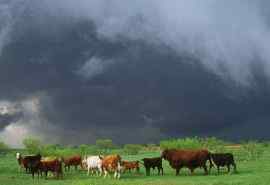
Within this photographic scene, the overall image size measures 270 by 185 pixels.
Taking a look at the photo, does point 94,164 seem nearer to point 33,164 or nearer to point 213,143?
point 33,164

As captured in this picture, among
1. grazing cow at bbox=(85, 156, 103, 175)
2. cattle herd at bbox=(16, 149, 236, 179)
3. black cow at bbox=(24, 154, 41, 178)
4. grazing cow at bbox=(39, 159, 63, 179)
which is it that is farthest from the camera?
grazing cow at bbox=(85, 156, 103, 175)

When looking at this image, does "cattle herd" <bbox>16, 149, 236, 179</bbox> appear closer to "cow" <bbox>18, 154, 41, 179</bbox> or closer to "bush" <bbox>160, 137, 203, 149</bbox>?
"cow" <bbox>18, 154, 41, 179</bbox>

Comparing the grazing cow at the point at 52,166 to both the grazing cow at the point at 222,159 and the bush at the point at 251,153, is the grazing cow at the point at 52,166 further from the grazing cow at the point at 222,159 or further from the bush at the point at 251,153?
the bush at the point at 251,153

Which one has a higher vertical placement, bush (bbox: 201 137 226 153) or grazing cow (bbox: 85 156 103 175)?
bush (bbox: 201 137 226 153)

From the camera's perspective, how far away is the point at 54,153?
7288 cm

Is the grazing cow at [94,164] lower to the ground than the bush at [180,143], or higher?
lower

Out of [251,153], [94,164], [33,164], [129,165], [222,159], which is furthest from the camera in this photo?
[251,153]

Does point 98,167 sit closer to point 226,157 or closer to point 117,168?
point 117,168

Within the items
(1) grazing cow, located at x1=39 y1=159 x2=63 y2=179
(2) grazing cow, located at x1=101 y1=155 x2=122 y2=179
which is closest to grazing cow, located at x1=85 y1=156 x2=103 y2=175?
(2) grazing cow, located at x1=101 y1=155 x2=122 y2=179

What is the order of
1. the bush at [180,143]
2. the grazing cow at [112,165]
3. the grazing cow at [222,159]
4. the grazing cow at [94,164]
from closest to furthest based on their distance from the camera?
the grazing cow at [112,165], the grazing cow at [222,159], the grazing cow at [94,164], the bush at [180,143]

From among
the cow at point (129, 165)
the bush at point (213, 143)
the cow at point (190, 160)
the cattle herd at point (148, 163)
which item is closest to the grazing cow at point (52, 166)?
the cattle herd at point (148, 163)

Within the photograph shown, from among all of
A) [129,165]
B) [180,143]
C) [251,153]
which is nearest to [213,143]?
[180,143]

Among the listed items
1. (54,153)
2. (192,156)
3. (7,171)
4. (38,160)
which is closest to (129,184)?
(192,156)

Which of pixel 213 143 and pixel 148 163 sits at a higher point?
pixel 213 143
